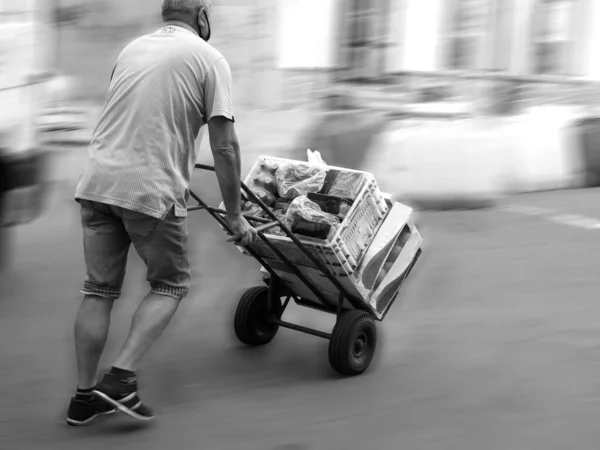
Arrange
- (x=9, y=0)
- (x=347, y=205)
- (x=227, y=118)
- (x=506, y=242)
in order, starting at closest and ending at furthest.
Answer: (x=227, y=118) < (x=347, y=205) < (x=9, y=0) < (x=506, y=242)

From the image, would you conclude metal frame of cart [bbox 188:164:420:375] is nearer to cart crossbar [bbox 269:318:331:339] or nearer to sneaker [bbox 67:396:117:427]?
cart crossbar [bbox 269:318:331:339]

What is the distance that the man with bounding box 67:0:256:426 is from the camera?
411 cm

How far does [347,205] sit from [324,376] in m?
0.90

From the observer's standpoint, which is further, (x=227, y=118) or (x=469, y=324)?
(x=469, y=324)

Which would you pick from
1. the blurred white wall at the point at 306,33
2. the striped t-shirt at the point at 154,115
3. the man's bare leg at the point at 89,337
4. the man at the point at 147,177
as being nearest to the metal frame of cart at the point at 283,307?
the man at the point at 147,177

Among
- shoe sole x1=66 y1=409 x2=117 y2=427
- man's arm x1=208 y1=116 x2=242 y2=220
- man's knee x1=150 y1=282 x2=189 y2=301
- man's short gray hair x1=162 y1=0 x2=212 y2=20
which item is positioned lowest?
shoe sole x1=66 y1=409 x2=117 y2=427

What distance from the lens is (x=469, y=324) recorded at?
606 cm

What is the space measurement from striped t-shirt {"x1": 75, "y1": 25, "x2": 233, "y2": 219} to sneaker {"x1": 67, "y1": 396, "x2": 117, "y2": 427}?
0.85 metres

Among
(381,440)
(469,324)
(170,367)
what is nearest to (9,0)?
(170,367)

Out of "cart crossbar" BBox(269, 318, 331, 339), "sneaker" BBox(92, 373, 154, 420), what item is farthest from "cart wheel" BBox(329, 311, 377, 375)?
"sneaker" BBox(92, 373, 154, 420)

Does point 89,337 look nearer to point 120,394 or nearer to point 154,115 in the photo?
point 120,394

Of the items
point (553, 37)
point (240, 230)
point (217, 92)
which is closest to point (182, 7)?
point (217, 92)

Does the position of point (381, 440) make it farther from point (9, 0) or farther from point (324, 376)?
point (9, 0)

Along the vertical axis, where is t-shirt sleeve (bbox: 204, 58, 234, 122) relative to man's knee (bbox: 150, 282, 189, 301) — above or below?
above
